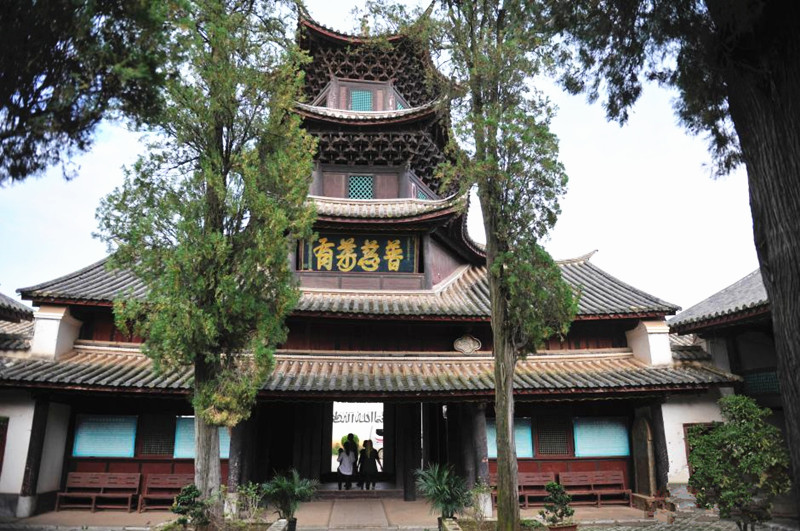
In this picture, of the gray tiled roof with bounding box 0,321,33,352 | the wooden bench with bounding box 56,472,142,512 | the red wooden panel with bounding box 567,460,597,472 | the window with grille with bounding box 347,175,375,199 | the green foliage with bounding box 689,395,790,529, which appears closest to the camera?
the green foliage with bounding box 689,395,790,529

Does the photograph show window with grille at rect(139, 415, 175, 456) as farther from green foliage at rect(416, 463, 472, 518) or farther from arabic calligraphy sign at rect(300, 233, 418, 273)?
green foliage at rect(416, 463, 472, 518)

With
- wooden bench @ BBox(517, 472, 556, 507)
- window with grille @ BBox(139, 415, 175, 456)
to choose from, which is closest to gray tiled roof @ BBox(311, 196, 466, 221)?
window with grille @ BBox(139, 415, 175, 456)

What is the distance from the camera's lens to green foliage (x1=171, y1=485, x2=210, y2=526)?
6602 millimetres

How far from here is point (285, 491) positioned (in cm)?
817

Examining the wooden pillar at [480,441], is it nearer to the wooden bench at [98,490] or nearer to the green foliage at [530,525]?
the green foliage at [530,525]

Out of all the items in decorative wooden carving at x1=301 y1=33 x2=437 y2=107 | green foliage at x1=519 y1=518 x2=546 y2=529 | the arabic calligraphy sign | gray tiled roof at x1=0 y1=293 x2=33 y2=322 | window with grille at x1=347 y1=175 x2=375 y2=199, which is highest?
decorative wooden carving at x1=301 y1=33 x2=437 y2=107

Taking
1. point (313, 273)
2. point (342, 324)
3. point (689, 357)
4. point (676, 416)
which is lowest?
point (676, 416)

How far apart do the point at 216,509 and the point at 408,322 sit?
6.13 meters

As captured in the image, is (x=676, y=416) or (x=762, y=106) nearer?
(x=762, y=106)

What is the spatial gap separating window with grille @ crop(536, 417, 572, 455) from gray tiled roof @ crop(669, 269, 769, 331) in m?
3.70

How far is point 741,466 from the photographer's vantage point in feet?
28.3

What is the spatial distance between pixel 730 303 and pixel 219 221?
42.2ft

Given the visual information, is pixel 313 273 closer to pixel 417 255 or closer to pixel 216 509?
pixel 417 255

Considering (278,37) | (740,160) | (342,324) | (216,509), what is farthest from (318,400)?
(740,160)
